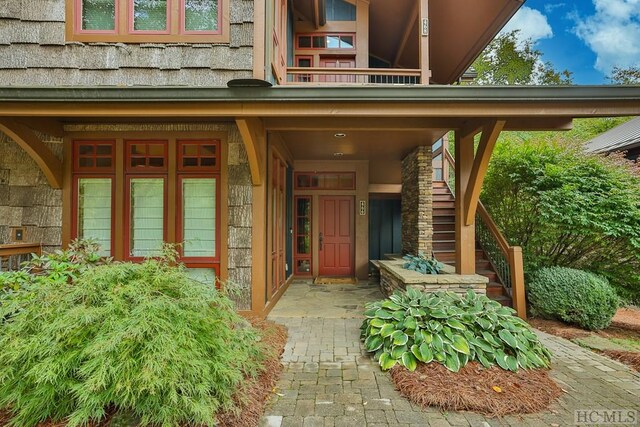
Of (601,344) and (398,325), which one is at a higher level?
(398,325)

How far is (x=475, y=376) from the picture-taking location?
2.68m

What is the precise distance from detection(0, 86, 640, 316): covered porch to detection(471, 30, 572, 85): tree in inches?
622

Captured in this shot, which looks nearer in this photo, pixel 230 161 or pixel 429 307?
pixel 429 307

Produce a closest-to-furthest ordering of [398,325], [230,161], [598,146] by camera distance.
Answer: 1. [398,325]
2. [230,161]
3. [598,146]

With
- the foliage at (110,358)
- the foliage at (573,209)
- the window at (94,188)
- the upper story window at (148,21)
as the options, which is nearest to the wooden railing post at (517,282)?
the foliage at (573,209)

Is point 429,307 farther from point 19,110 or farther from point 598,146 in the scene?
point 598,146

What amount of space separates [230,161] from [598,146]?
42.2 feet

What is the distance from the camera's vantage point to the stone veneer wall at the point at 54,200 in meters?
4.14

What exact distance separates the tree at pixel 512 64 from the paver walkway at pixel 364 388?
723 inches

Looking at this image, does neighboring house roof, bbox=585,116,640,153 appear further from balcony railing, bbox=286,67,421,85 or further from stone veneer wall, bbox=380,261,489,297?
stone veneer wall, bbox=380,261,489,297

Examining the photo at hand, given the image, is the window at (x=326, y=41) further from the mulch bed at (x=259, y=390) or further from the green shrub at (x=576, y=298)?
the mulch bed at (x=259, y=390)

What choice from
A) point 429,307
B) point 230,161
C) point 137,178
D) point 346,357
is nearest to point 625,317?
point 429,307

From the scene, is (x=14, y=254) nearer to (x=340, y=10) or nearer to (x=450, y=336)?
(x=450, y=336)

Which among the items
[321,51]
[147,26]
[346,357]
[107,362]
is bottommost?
[346,357]
